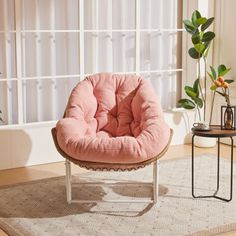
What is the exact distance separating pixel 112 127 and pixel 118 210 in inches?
29.1

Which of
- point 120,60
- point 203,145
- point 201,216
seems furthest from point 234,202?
point 120,60

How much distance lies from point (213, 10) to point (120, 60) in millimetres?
1148

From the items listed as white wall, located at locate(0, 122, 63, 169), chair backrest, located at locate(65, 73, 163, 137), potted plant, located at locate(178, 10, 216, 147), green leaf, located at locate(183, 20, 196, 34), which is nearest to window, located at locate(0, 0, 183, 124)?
white wall, located at locate(0, 122, 63, 169)

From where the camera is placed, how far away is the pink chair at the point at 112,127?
353 cm

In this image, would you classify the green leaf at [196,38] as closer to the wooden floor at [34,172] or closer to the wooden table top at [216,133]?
the wooden floor at [34,172]

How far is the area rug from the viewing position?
11.1 ft

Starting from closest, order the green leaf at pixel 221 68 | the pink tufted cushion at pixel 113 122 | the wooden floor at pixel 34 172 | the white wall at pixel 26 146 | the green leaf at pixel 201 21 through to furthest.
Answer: the pink tufted cushion at pixel 113 122 → the wooden floor at pixel 34 172 → the white wall at pixel 26 146 → the green leaf at pixel 201 21 → the green leaf at pixel 221 68

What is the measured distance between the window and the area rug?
2.93ft

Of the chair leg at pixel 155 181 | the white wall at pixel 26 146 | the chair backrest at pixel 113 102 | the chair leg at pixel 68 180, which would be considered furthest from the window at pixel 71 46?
the chair leg at pixel 155 181

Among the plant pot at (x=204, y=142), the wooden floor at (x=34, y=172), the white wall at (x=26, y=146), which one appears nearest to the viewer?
the wooden floor at (x=34, y=172)

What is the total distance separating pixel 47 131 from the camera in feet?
16.2

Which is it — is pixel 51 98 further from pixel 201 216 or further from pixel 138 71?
pixel 201 216

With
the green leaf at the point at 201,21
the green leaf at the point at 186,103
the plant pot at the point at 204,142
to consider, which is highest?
the green leaf at the point at 201,21

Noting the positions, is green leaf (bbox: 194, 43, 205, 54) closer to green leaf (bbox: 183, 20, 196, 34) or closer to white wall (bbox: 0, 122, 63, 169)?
green leaf (bbox: 183, 20, 196, 34)
